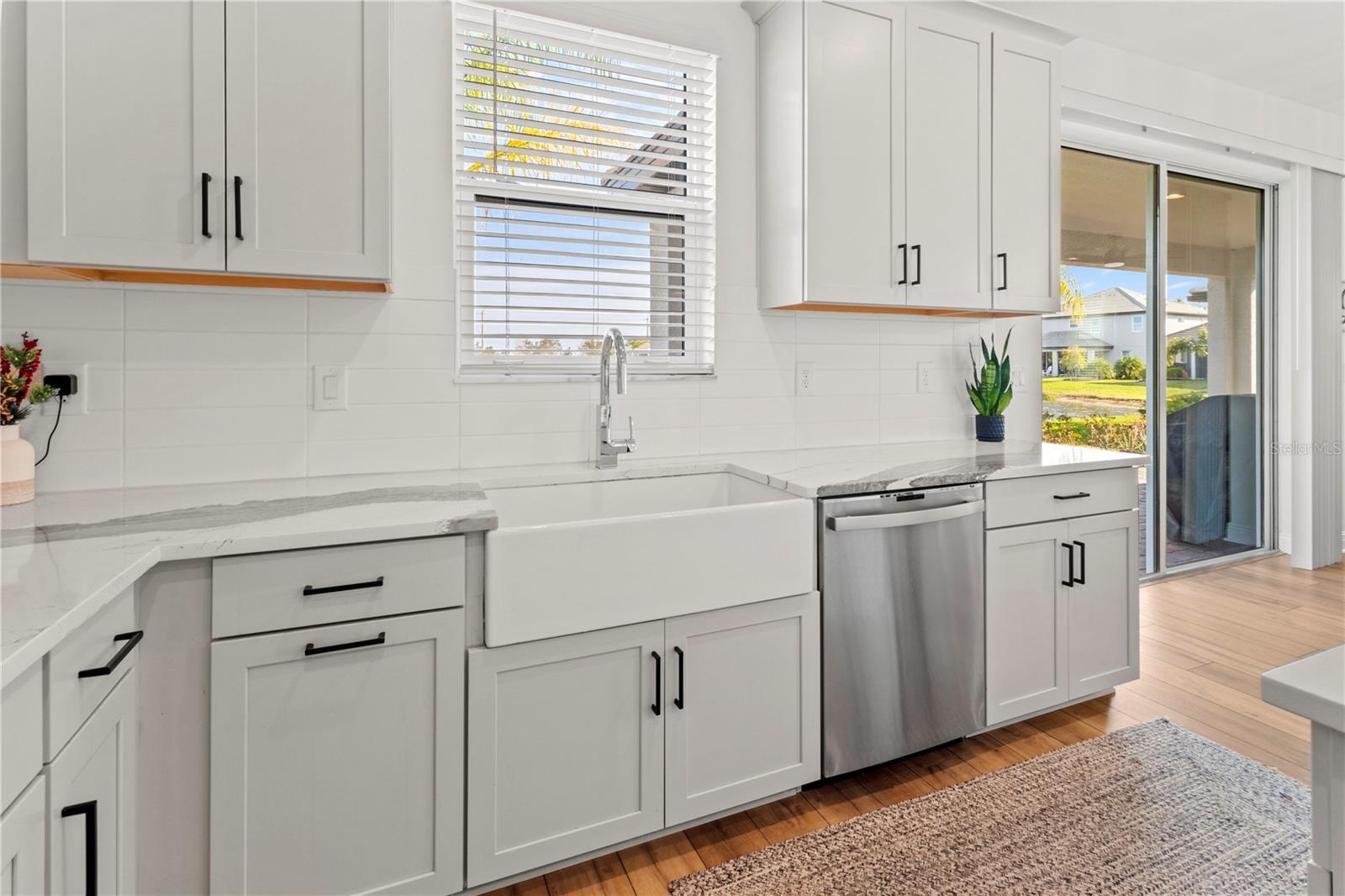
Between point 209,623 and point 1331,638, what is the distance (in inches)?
166

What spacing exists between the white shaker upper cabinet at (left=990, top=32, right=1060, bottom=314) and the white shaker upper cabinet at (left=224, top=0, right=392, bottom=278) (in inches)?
84.1

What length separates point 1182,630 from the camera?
314 cm

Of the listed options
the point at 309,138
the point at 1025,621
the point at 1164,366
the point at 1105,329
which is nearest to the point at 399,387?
the point at 309,138

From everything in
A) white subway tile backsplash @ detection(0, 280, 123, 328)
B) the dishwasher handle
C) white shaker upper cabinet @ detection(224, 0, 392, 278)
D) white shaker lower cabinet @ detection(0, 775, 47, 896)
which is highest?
white shaker upper cabinet @ detection(224, 0, 392, 278)

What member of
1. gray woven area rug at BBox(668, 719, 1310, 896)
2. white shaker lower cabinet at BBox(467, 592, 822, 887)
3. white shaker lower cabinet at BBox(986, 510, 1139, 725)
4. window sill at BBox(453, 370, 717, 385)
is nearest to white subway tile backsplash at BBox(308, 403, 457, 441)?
window sill at BBox(453, 370, 717, 385)

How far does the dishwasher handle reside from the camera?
187 centimetres

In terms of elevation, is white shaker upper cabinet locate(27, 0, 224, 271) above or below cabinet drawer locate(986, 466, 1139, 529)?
above

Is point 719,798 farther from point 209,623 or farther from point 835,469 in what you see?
point 209,623

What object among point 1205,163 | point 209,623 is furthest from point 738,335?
point 1205,163

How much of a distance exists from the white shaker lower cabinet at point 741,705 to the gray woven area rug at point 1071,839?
174 mm

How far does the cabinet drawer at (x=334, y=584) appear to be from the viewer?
129cm

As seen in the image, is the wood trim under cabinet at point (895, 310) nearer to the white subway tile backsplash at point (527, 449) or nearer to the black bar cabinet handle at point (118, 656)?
the white subway tile backsplash at point (527, 449)

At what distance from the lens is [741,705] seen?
5.79 ft

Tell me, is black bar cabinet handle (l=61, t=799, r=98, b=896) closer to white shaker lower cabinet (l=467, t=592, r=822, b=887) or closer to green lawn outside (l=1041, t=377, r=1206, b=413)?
white shaker lower cabinet (l=467, t=592, r=822, b=887)
